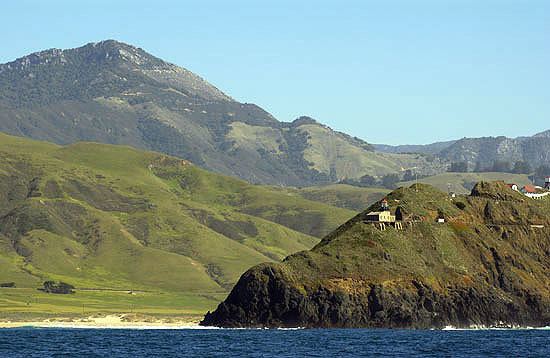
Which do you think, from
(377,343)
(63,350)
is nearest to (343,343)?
(377,343)

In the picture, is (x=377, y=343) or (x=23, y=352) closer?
(x=23, y=352)

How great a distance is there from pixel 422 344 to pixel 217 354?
36622 mm

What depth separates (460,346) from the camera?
195375 millimetres

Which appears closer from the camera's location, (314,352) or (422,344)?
(314,352)

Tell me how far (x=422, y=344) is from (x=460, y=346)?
6.39 meters

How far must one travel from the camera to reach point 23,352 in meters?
184

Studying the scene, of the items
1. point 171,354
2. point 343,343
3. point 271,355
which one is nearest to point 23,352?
point 171,354

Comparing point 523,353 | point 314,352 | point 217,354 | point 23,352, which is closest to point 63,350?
point 23,352

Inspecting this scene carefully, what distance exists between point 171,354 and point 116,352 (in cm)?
917

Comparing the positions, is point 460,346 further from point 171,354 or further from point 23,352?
point 23,352

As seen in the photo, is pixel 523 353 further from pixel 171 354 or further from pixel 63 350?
pixel 63 350

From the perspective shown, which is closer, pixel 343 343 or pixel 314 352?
pixel 314 352

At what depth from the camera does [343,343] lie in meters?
200

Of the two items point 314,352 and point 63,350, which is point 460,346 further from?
point 63,350
